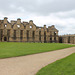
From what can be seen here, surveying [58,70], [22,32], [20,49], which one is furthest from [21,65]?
[22,32]

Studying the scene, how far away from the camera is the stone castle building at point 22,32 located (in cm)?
4434

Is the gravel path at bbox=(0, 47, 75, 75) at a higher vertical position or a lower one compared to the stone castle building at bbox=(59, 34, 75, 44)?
lower

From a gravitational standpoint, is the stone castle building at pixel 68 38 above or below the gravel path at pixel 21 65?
above

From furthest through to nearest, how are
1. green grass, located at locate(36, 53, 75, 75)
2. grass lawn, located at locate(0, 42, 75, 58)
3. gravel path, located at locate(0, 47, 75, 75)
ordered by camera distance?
grass lawn, located at locate(0, 42, 75, 58), gravel path, located at locate(0, 47, 75, 75), green grass, located at locate(36, 53, 75, 75)

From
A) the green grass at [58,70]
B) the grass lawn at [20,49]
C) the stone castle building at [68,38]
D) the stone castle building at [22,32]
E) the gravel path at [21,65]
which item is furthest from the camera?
the stone castle building at [68,38]

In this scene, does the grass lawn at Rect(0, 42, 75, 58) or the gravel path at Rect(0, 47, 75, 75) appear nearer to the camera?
the gravel path at Rect(0, 47, 75, 75)

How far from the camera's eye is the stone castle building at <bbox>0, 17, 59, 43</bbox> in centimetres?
4434

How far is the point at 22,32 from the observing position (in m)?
46.3

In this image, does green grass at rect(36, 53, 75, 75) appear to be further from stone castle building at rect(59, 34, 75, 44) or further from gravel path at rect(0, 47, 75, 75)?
stone castle building at rect(59, 34, 75, 44)

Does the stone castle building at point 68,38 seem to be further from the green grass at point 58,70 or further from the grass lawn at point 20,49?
the green grass at point 58,70

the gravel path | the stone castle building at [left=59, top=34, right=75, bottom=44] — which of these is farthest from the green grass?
the stone castle building at [left=59, top=34, right=75, bottom=44]

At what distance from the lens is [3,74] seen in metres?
6.54

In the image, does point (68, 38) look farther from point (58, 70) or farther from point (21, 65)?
point (58, 70)

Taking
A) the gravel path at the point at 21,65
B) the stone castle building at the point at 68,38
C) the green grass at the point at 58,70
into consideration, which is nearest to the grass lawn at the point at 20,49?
the gravel path at the point at 21,65
